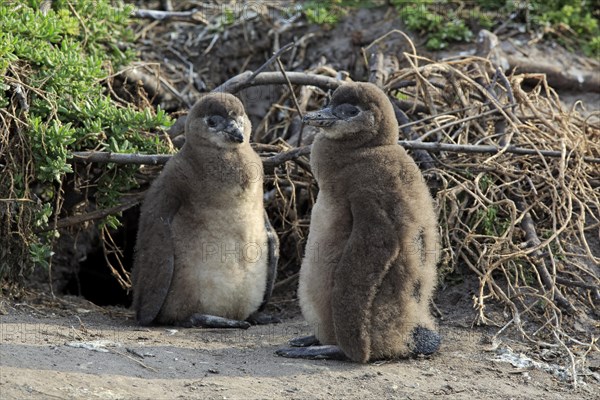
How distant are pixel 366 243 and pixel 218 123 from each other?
1.95 m

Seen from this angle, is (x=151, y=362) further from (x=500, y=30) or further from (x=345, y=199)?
(x=500, y=30)

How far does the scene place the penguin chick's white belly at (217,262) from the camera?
728cm

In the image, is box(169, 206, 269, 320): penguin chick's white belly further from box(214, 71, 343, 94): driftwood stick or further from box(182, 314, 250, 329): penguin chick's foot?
box(214, 71, 343, 94): driftwood stick

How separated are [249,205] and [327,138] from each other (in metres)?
1.10

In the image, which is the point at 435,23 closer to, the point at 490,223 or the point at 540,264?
the point at 490,223

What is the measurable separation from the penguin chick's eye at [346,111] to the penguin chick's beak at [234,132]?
1.07 metres

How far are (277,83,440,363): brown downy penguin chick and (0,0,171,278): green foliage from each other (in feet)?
7.01

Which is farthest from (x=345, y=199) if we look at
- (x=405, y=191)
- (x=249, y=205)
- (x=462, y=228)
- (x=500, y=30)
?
(x=500, y=30)

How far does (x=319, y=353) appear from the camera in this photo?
6.29 meters

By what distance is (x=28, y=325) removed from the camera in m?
6.70

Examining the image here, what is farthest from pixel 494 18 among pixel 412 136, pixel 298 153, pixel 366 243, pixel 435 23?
pixel 366 243

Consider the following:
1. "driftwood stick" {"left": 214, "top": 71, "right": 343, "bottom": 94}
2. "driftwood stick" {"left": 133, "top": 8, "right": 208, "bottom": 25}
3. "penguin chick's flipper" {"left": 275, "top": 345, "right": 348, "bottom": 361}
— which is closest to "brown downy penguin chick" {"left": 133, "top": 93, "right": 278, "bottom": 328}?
"penguin chick's flipper" {"left": 275, "top": 345, "right": 348, "bottom": 361}

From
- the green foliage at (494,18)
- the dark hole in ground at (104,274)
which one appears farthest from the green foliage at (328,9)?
the dark hole in ground at (104,274)

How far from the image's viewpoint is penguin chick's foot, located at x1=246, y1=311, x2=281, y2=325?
25.2 feet
